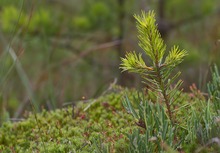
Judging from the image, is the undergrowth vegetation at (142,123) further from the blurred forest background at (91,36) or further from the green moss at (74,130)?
the blurred forest background at (91,36)

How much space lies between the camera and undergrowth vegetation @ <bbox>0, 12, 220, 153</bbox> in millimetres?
1136

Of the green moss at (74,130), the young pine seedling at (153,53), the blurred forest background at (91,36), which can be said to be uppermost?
the blurred forest background at (91,36)

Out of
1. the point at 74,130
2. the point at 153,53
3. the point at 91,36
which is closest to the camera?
the point at 153,53

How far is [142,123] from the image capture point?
1213 mm

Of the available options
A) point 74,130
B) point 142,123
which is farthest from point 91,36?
point 142,123

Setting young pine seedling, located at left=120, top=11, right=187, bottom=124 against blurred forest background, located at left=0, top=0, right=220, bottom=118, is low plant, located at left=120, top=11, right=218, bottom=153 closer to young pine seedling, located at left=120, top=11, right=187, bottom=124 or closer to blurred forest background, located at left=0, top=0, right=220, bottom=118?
young pine seedling, located at left=120, top=11, right=187, bottom=124

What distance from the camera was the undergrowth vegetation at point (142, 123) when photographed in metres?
1.14

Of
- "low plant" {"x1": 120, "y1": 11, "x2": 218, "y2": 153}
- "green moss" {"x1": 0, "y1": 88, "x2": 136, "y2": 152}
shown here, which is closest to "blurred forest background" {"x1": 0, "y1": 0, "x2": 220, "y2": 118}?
"green moss" {"x1": 0, "y1": 88, "x2": 136, "y2": 152}

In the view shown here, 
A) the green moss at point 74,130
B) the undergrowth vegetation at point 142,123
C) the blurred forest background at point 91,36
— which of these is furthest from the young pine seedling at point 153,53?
the blurred forest background at point 91,36

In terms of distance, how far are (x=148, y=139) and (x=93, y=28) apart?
2.89 m

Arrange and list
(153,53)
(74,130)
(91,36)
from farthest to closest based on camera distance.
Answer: (91,36) < (74,130) < (153,53)

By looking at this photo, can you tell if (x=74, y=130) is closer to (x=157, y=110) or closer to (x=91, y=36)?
(x=157, y=110)

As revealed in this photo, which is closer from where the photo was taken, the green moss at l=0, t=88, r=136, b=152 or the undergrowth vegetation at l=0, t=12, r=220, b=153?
the undergrowth vegetation at l=0, t=12, r=220, b=153

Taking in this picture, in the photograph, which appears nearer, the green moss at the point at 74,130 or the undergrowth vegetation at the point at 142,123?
the undergrowth vegetation at the point at 142,123
